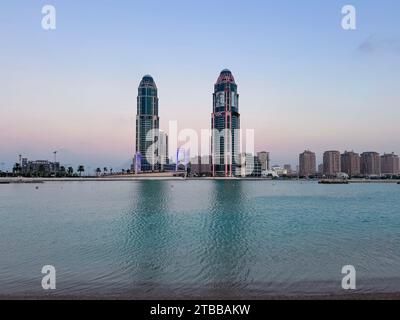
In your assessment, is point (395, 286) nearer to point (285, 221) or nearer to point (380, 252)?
point (380, 252)

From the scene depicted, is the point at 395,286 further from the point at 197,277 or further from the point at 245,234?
the point at 245,234

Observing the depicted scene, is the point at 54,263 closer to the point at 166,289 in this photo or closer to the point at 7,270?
the point at 7,270

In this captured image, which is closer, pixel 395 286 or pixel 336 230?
pixel 395 286

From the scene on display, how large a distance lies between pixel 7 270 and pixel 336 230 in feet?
120
